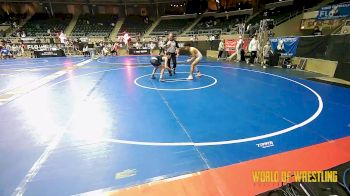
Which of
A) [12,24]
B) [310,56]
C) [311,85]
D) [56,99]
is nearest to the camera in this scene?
[56,99]

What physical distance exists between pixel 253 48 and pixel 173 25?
25055 mm

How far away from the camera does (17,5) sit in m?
34.7

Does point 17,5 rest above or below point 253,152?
above

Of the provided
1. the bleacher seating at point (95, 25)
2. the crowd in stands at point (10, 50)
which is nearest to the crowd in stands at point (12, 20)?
the bleacher seating at point (95, 25)

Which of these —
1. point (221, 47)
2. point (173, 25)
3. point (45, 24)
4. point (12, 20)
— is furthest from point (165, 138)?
point (12, 20)

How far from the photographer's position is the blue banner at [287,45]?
11.7m

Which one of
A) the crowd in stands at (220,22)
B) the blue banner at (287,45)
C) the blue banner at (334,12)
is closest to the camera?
the blue banner at (287,45)

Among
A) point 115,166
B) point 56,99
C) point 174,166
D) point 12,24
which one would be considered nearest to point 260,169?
point 174,166

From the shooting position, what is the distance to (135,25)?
36844mm

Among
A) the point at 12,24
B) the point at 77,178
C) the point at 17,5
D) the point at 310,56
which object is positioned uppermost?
the point at 17,5

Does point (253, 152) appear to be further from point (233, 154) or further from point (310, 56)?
point (310, 56)

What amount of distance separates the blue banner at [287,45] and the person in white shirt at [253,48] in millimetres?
1102

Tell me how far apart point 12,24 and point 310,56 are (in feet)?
121

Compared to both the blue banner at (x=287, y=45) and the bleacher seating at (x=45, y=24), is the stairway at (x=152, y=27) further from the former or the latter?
the blue banner at (x=287, y=45)
